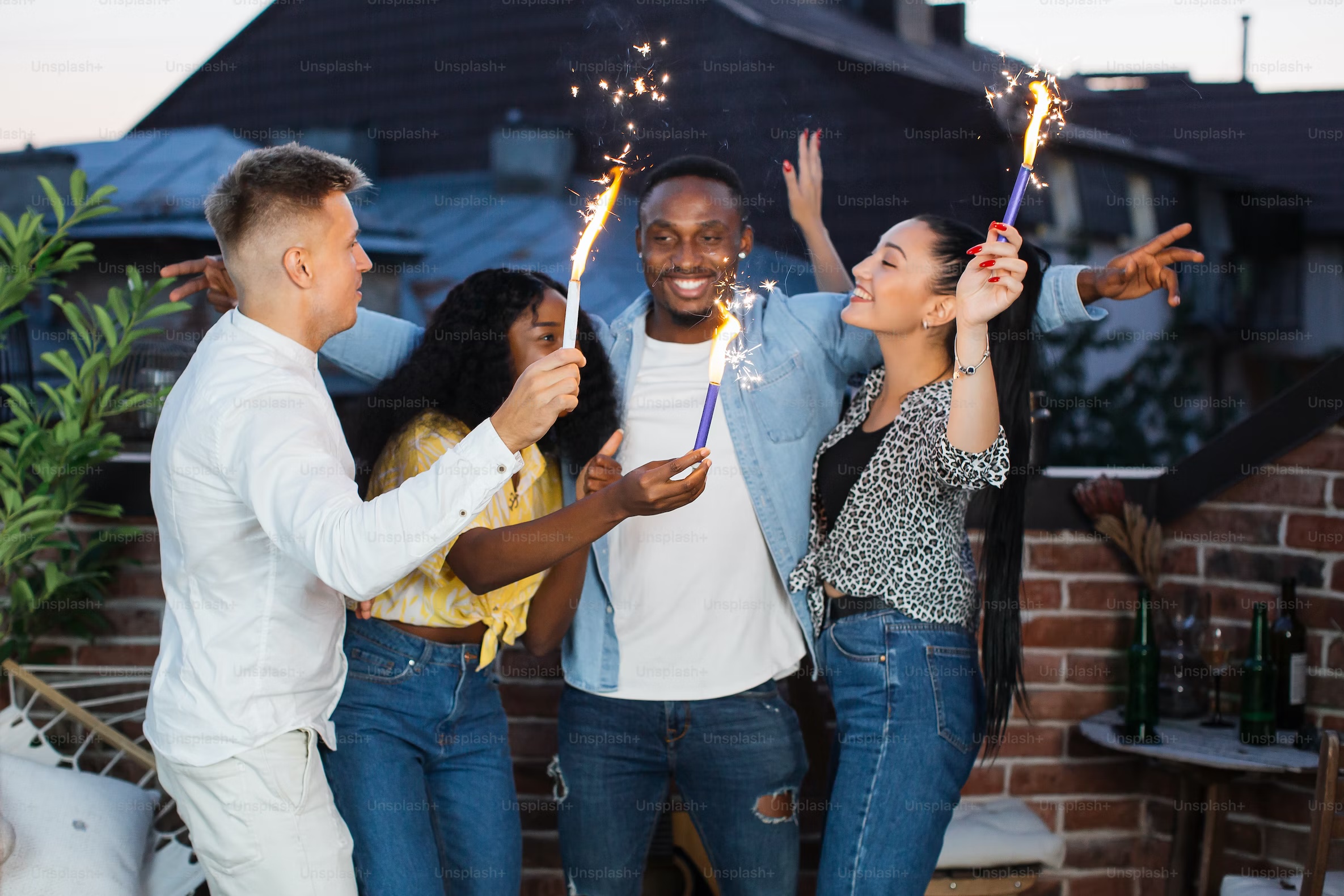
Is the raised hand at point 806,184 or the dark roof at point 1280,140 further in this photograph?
the dark roof at point 1280,140

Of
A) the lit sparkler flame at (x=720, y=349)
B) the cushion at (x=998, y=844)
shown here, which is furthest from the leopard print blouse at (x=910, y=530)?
the cushion at (x=998, y=844)

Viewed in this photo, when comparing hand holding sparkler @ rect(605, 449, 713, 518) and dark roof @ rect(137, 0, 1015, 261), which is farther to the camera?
dark roof @ rect(137, 0, 1015, 261)

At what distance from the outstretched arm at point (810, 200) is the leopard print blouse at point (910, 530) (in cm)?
56

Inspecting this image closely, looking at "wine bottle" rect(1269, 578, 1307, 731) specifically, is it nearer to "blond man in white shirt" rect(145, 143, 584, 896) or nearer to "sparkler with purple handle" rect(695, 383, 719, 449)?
"sparkler with purple handle" rect(695, 383, 719, 449)

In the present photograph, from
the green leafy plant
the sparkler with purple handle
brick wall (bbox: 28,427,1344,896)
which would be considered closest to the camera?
the sparkler with purple handle

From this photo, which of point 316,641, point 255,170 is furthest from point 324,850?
point 255,170

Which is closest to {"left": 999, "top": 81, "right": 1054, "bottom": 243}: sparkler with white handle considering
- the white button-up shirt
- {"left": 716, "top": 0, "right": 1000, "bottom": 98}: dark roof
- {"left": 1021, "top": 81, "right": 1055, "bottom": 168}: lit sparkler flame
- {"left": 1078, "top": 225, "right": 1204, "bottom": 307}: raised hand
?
{"left": 1021, "top": 81, "right": 1055, "bottom": 168}: lit sparkler flame

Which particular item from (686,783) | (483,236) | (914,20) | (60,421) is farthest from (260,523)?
(914,20)

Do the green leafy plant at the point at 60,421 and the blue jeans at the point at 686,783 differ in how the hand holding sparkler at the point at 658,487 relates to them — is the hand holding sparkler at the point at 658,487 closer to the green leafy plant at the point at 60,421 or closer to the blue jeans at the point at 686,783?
the blue jeans at the point at 686,783

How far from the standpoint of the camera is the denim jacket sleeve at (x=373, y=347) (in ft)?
8.01

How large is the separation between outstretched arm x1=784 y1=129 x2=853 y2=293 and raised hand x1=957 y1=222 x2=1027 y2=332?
65 cm

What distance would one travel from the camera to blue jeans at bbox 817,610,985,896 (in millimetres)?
2033

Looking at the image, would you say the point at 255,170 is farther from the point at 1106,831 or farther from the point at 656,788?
the point at 1106,831

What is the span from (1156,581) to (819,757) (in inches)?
41.4
